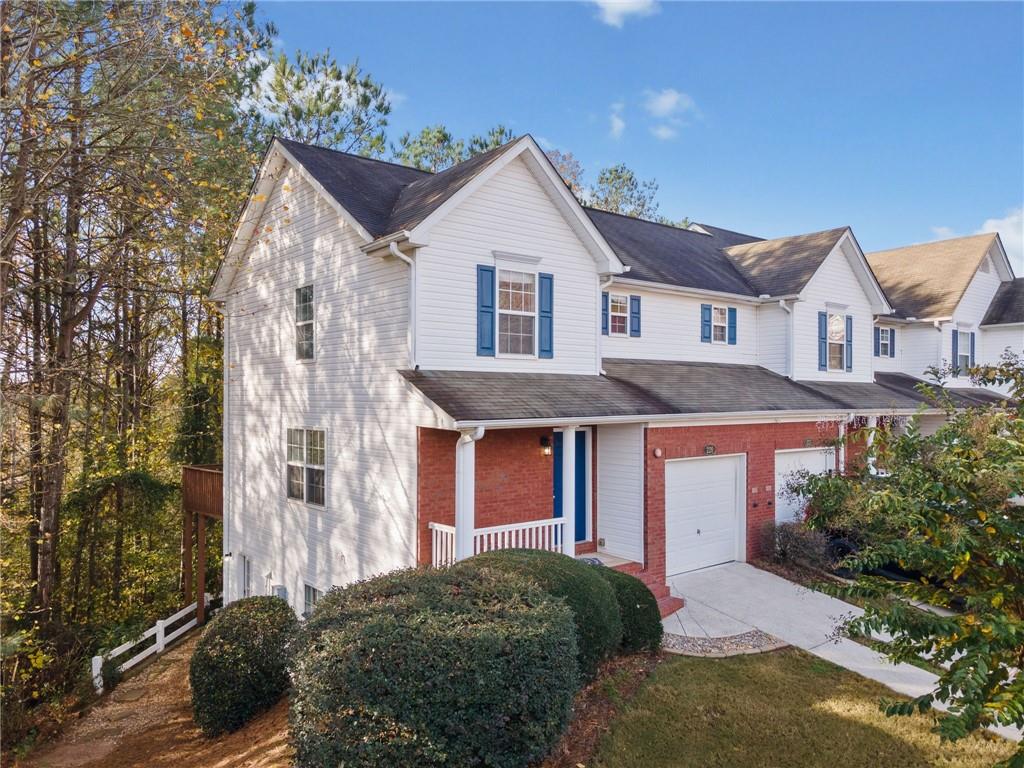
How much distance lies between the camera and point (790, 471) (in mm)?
14828

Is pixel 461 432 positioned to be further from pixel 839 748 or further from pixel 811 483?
pixel 839 748

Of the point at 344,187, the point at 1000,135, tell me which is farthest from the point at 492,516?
the point at 1000,135

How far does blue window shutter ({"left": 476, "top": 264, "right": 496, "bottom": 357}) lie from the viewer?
1097 cm

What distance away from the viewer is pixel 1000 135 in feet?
47.0

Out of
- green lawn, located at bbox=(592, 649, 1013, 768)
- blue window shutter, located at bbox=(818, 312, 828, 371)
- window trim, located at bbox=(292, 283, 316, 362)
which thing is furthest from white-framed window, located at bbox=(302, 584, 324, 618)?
blue window shutter, located at bbox=(818, 312, 828, 371)

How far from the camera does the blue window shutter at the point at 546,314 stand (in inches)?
460

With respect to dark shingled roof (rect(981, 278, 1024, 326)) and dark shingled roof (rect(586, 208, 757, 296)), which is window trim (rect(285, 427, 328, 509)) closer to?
dark shingled roof (rect(586, 208, 757, 296))

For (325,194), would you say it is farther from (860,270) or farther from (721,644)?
(860,270)

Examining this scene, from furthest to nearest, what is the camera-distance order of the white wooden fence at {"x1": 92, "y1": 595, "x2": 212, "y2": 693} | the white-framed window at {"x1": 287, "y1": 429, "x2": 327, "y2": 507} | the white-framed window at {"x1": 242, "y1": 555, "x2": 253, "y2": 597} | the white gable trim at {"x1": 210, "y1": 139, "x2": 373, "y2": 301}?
the white-framed window at {"x1": 242, "y1": 555, "x2": 253, "y2": 597} → the white wooden fence at {"x1": 92, "y1": 595, "x2": 212, "y2": 693} → the white-framed window at {"x1": 287, "y1": 429, "x2": 327, "y2": 507} → the white gable trim at {"x1": 210, "y1": 139, "x2": 373, "y2": 301}

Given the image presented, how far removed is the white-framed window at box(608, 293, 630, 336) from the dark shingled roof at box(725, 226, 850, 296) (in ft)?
16.7

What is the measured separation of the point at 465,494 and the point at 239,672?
3898mm

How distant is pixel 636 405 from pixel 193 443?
15.2 metres

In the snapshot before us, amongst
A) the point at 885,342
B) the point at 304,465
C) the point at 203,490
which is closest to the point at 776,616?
the point at 304,465

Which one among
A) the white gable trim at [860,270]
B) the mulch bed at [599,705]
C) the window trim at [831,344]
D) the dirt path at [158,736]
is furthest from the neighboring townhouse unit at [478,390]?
the mulch bed at [599,705]
